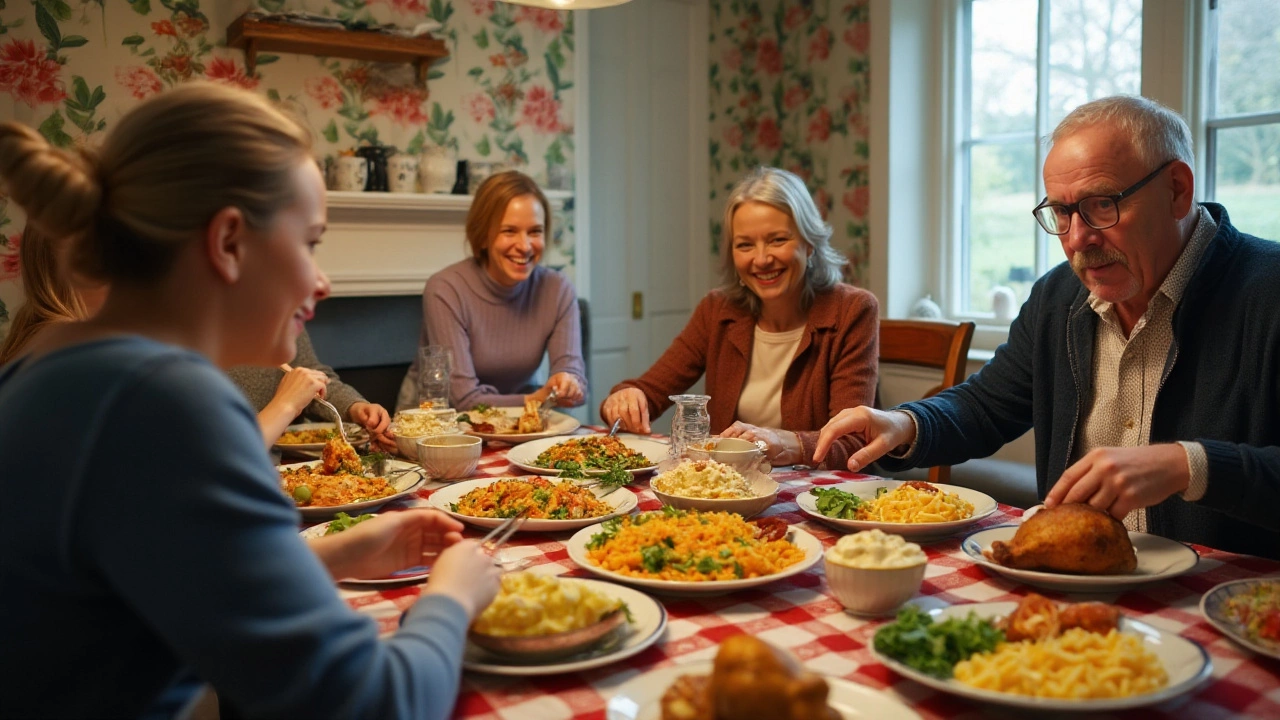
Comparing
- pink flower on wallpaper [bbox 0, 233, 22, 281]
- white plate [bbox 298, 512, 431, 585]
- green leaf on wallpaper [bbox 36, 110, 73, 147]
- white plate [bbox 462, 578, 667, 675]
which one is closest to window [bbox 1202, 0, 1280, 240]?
white plate [bbox 462, 578, 667, 675]

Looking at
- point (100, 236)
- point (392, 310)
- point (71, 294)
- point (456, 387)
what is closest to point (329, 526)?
point (100, 236)

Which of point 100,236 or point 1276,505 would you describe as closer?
point 100,236

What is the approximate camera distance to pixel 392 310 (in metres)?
4.15

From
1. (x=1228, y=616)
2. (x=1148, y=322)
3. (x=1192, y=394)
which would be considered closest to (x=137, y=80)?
(x=1148, y=322)

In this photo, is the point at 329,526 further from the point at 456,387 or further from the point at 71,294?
the point at 456,387

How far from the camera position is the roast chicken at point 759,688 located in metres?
0.77

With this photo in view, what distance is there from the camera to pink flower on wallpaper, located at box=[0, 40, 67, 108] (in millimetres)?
3381

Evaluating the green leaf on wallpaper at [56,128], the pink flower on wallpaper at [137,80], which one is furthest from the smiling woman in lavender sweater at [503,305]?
the green leaf on wallpaper at [56,128]

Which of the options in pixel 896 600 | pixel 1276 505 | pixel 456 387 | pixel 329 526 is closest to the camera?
pixel 896 600

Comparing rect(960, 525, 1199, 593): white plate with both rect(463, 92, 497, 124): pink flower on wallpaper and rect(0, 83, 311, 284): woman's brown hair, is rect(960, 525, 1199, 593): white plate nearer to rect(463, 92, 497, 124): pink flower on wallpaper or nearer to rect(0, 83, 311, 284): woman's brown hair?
rect(0, 83, 311, 284): woman's brown hair

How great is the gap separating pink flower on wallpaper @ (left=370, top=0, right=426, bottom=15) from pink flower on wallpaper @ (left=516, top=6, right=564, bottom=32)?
448 millimetres

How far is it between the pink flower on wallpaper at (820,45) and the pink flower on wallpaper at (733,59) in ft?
1.63

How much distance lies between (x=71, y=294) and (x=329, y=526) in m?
0.89

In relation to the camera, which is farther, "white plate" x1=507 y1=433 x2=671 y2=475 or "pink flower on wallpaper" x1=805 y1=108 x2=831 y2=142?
"pink flower on wallpaper" x1=805 y1=108 x2=831 y2=142
